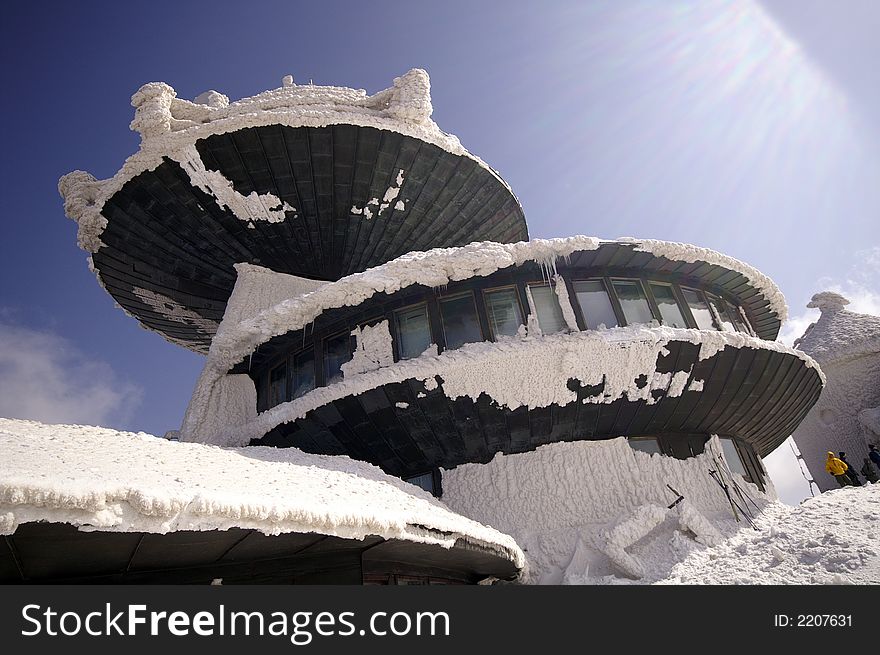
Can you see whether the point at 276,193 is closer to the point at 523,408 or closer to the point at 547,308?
the point at 547,308

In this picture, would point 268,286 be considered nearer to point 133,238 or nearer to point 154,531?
point 133,238

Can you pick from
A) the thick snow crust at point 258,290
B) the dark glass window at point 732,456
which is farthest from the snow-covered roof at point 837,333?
the thick snow crust at point 258,290

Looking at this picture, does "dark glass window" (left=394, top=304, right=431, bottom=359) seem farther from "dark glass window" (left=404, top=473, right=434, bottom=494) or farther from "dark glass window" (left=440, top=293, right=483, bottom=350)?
"dark glass window" (left=404, top=473, right=434, bottom=494)

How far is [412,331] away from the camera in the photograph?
11.8 m

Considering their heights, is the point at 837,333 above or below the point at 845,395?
above

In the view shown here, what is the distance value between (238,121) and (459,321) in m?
7.74

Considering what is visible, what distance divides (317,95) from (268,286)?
19.7ft

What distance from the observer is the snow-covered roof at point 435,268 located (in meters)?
11.2

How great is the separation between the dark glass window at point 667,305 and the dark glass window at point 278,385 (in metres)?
8.93

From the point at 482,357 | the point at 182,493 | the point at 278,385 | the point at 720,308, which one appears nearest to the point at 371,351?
the point at 482,357

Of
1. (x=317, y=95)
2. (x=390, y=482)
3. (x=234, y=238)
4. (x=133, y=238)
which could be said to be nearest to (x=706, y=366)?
(x=390, y=482)

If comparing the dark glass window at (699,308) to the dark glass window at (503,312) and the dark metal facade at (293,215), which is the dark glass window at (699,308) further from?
the dark metal facade at (293,215)

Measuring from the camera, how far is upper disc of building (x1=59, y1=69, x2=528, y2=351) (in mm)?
14055

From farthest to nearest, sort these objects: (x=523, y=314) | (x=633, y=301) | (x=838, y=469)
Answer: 1. (x=838, y=469)
2. (x=633, y=301)
3. (x=523, y=314)
